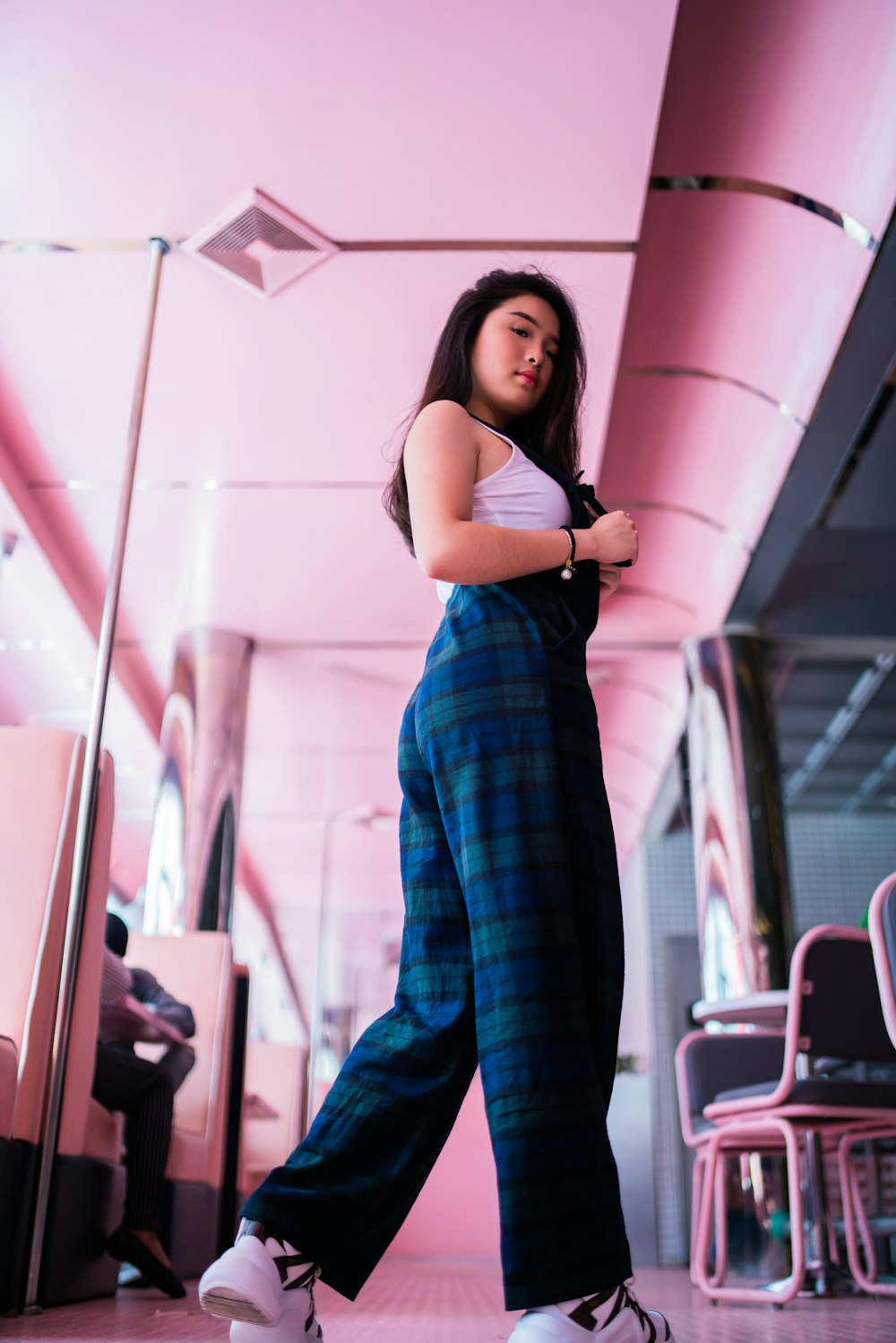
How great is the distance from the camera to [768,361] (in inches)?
141

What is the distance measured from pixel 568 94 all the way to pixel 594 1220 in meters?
2.41

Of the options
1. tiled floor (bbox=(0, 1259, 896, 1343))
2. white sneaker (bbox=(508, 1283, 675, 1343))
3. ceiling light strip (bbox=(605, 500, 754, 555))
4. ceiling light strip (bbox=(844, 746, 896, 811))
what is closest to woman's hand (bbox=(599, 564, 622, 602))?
white sneaker (bbox=(508, 1283, 675, 1343))

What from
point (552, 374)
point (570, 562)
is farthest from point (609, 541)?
point (552, 374)

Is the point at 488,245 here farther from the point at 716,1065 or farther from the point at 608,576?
the point at 716,1065

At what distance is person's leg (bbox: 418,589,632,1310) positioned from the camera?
3.18 feet

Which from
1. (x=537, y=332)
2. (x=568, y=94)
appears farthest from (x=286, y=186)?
(x=537, y=332)

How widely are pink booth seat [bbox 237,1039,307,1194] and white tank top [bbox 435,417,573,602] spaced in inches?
167

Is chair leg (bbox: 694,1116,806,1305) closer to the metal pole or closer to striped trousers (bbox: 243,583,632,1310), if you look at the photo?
the metal pole

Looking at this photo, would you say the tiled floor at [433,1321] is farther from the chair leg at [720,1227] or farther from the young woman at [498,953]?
the young woman at [498,953]

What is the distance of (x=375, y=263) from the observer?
→ 3.20 meters

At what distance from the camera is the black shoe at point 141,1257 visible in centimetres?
216

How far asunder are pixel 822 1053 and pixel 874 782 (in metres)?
5.27

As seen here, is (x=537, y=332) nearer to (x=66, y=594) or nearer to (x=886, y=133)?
(x=886, y=133)

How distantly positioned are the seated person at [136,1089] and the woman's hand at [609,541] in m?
1.51
